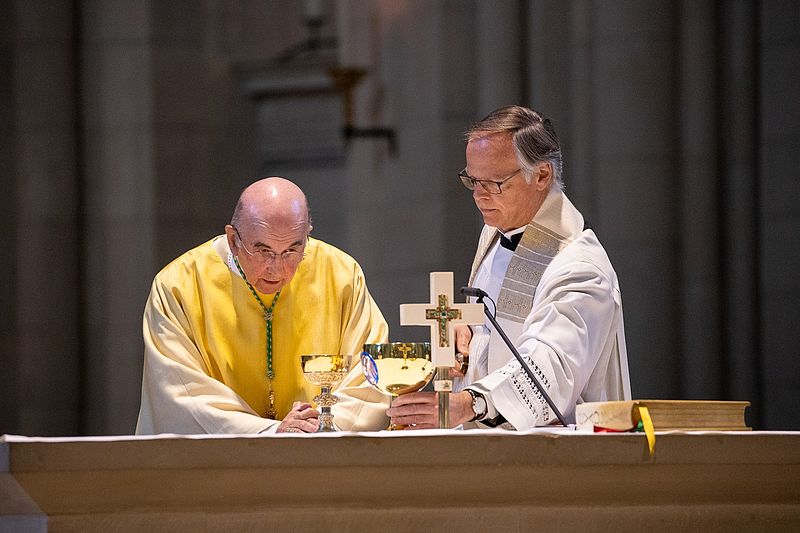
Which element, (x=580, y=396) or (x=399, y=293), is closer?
(x=580, y=396)

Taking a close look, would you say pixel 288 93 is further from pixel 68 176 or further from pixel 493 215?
pixel 493 215

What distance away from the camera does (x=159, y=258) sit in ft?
26.9

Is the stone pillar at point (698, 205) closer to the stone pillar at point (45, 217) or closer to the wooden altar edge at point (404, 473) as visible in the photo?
the stone pillar at point (45, 217)

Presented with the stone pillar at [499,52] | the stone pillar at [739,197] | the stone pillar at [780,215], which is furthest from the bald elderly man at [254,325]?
the stone pillar at [499,52]

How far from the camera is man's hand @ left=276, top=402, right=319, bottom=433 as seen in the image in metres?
3.54

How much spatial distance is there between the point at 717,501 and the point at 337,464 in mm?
915

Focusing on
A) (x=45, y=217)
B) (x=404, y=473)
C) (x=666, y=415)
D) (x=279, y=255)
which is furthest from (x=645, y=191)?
(x=404, y=473)

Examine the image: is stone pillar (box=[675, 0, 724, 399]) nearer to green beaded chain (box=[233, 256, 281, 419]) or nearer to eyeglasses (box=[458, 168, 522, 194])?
eyeglasses (box=[458, 168, 522, 194])

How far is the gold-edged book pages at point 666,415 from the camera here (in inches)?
115

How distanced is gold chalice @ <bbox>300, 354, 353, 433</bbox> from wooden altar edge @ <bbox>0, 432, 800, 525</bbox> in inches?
26.5

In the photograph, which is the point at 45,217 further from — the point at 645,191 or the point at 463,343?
the point at 463,343

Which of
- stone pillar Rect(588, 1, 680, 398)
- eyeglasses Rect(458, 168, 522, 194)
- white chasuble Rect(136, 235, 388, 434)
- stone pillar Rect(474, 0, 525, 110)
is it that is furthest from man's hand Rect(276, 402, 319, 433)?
stone pillar Rect(474, 0, 525, 110)

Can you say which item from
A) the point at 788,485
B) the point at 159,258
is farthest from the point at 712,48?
the point at 788,485

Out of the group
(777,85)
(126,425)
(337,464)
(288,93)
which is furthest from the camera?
(288,93)
